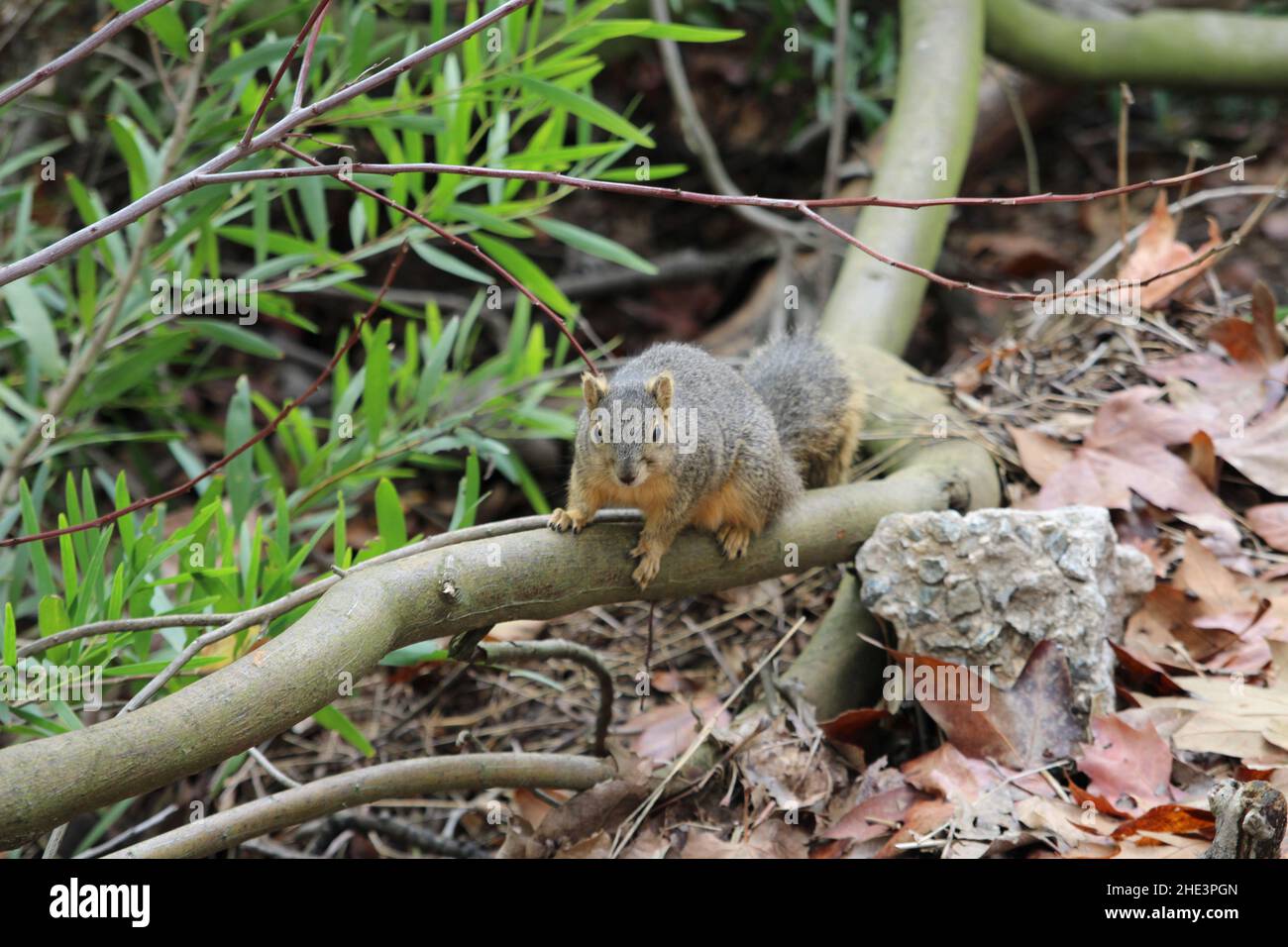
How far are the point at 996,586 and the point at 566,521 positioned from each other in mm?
1130

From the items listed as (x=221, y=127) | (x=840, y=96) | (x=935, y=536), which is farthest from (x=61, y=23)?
(x=935, y=536)

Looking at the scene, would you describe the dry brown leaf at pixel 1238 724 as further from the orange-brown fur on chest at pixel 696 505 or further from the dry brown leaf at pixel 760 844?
the orange-brown fur on chest at pixel 696 505

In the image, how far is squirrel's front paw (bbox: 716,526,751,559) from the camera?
305cm

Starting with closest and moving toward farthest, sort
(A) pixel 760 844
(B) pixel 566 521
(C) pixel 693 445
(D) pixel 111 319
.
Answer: (A) pixel 760 844 → (B) pixel 566 521 → (C) pixel 693 445 → (D) pixel 111 319

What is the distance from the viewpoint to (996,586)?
9.73 feet

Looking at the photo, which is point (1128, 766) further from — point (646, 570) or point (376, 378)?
point (376, 378)

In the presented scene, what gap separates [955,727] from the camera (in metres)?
2.78

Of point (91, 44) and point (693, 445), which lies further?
point (693, 445)

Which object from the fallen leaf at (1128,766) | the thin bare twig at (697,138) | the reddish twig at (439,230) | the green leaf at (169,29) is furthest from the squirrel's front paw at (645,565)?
the thin bare twig at (697,138)

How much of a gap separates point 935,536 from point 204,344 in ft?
15.9

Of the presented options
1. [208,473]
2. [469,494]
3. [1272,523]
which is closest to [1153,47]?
[1272,523]

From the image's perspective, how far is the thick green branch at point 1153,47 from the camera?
17.3 feet

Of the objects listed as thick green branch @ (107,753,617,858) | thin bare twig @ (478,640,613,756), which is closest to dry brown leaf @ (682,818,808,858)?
thick green branch @ (107,753,617,858)
